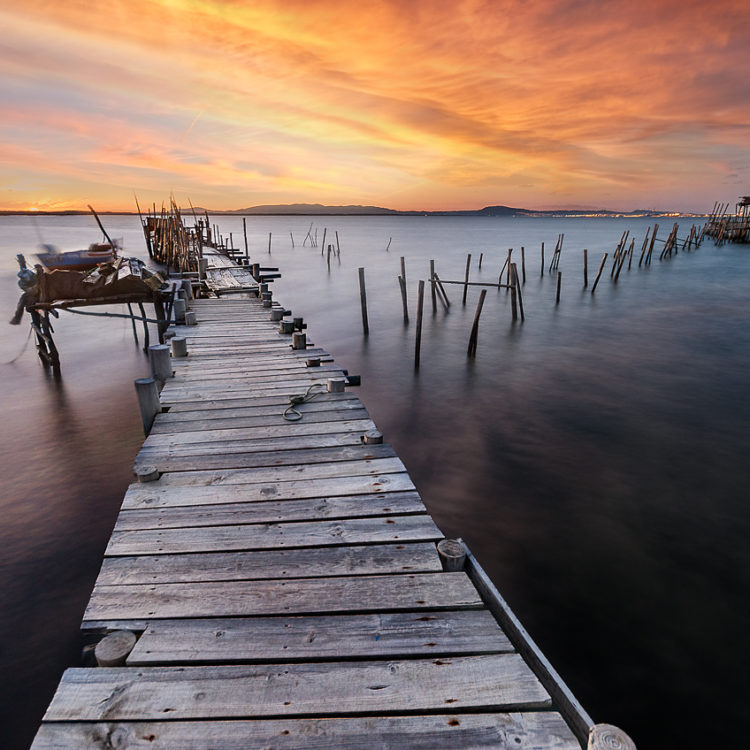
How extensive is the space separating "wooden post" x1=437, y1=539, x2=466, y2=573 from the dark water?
3254 millimetres

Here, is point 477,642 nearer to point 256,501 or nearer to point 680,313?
point 256,501

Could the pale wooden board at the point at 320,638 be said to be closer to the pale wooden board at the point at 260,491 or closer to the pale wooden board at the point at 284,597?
the pale wooden board at the point at 284,597

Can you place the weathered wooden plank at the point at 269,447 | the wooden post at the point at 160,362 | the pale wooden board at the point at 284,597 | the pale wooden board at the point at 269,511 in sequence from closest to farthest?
the pale wooden board at the point at 284,597, the pale wooden board at the point at 269,511, the weathered wooden plank at the point at 269,447, the wooden post at the point at 160,362

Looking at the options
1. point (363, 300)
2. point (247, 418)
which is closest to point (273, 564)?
point (247, 418)

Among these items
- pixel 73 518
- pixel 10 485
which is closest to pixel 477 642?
pixel 73 518

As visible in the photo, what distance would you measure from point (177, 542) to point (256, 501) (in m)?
0.82

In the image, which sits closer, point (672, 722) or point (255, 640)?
point (255, 640)

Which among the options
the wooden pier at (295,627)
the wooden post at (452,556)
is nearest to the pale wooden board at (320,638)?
the wooden pier at (295,627)

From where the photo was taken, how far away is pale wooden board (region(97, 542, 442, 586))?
3.56 meters

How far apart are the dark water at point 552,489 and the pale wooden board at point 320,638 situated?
3408mm

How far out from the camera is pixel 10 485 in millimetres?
8922

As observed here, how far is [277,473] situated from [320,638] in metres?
2.25

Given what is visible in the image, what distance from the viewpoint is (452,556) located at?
11.6 ft

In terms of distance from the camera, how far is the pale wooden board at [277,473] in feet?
15.8
